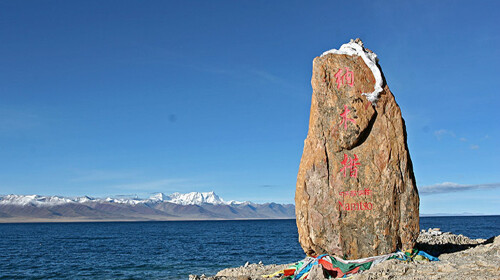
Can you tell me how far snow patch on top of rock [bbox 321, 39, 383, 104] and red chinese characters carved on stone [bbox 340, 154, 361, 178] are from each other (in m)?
2.06

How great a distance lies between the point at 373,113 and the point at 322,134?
1.83 metres

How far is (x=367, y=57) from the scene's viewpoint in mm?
14289

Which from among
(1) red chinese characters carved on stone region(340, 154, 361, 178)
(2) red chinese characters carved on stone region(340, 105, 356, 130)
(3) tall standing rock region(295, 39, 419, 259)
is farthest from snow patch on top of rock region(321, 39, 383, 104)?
(1) red chinese characters carved on stone region(340, 154, 361, 178)

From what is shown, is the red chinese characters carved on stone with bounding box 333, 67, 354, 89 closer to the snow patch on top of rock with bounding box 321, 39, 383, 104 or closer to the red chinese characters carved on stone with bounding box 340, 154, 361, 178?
the snow patch on top of rock with bounding box 321, 39, 383, 104

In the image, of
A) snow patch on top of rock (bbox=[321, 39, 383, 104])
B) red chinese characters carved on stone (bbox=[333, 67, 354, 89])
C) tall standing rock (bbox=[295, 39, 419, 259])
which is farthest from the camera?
red chinese characters carved on stone (bbox=[333, 67, 354, 89])

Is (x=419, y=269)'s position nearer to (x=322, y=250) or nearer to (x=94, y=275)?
(x=322, y=250)

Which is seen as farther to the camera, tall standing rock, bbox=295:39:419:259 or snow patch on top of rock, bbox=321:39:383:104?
snow patch on top of rock, bbox=321:39:383:104

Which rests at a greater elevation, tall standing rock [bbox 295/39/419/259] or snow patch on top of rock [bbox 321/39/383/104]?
snow patch on top of rock [bbox 321/39/383/104]

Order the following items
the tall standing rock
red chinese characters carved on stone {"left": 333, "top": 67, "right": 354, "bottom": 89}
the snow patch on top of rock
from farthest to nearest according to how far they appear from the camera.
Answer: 1. red chinese characters carved on stone {"left": 333, "top": 67, "right": 354, "bottom": 89}
2. the snow patch on top of rock
3. the tall standing rock

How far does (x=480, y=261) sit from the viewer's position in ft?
36.5

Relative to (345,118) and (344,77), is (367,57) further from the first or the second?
(345,118)

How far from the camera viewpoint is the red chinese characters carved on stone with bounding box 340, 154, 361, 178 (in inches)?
547

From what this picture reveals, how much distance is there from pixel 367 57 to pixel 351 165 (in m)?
3.79

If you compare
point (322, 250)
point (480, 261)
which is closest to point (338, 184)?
point (322, 250)
